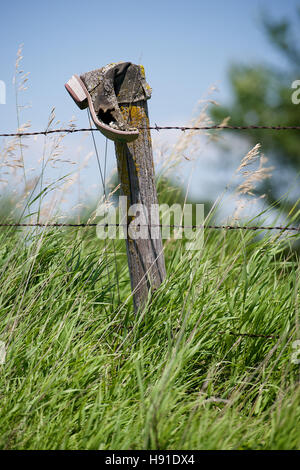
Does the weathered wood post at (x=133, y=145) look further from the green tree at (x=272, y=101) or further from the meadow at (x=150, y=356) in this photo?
the green tree at (x=272, y=101)

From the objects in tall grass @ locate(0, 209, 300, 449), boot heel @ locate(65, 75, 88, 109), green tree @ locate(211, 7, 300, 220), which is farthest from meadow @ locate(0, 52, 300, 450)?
green tree @ locate(211, 7, 300, 220)

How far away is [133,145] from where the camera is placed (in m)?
2.15

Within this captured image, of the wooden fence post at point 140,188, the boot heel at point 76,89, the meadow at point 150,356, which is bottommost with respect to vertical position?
the meadow at point 150,356

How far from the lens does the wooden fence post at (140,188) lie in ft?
7.05

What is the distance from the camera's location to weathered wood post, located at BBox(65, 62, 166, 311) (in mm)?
2090

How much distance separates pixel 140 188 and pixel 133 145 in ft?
0.70

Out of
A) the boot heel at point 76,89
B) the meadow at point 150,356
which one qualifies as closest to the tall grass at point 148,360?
the meadow at point 150,356

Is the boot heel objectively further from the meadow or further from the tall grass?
the tall grass

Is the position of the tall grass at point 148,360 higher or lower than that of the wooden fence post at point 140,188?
lower

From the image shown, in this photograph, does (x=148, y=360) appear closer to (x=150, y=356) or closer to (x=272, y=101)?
(x=150, y=356)

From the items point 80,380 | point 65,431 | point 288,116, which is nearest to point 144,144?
point 80,380

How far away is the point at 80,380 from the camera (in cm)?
179

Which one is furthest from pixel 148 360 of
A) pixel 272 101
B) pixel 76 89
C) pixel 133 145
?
pixel 272 101
